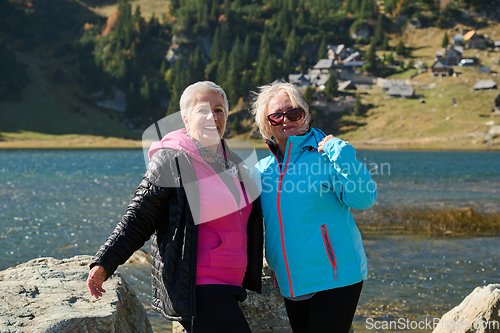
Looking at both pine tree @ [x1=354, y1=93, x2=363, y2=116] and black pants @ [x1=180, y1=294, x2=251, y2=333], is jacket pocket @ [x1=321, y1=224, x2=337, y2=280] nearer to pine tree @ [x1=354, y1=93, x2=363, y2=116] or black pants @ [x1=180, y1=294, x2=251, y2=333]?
black pants @ [x1=180, y1=294, x2=251, y2=333]

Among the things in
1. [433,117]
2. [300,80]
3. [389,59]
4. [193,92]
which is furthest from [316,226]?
[389,59]

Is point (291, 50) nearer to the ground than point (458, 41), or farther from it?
nearer to the ground

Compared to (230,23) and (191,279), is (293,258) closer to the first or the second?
(191,279)

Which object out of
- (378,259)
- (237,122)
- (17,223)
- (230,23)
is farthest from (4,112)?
(378,259)

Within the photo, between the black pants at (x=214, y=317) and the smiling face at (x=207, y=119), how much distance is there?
3.50 ft

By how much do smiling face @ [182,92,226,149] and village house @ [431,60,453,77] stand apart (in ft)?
419

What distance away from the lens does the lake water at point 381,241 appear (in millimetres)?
9289

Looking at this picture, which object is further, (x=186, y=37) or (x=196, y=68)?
(x=186, y=37)

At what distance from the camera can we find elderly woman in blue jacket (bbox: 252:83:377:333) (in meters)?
3.25

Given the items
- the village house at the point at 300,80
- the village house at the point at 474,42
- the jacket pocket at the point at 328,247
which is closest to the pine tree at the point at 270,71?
the village house at the point at 300,80

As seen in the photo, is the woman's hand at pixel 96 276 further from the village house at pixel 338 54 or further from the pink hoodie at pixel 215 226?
the village house at pixel 338 54

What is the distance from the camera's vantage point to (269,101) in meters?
3.74

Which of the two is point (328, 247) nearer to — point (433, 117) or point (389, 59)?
point (433, 117)

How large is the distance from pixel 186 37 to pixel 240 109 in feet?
219
